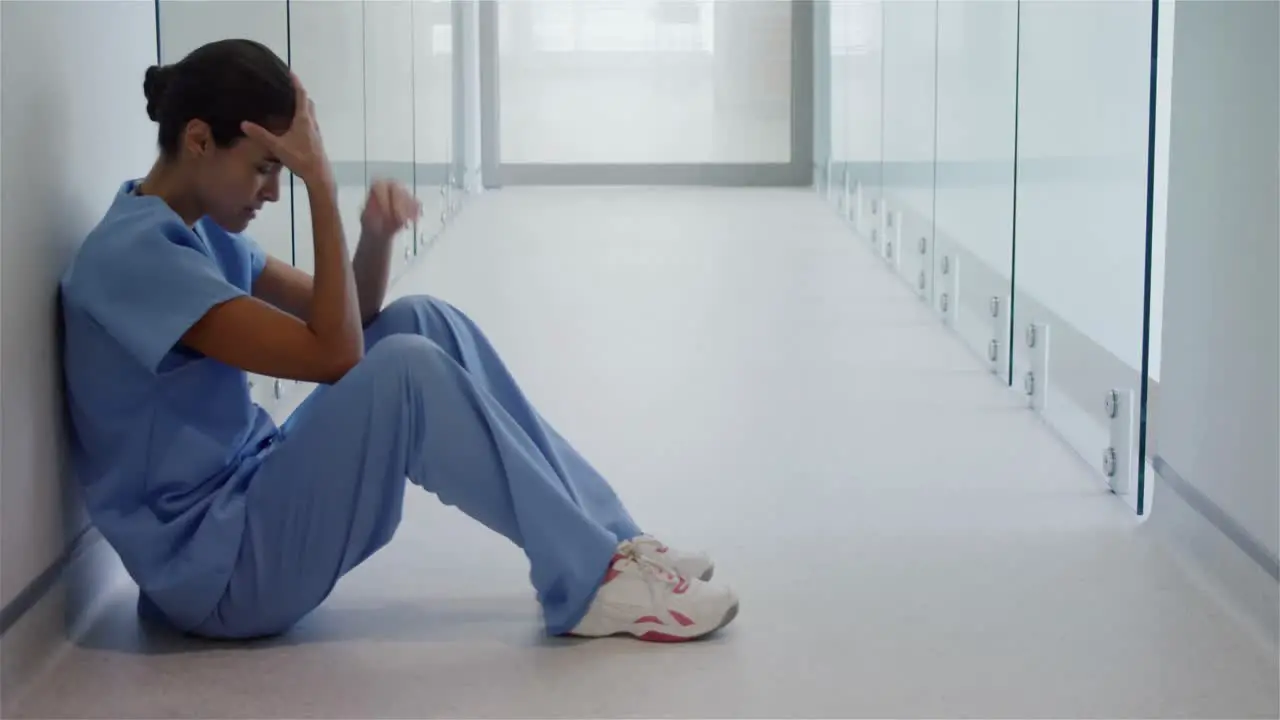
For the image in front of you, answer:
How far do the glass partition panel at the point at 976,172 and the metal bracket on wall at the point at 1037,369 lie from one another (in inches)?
10.3

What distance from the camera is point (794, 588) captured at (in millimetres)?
2518

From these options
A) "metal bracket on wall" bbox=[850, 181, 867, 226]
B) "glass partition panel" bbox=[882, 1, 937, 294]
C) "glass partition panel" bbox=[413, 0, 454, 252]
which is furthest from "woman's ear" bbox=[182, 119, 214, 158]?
"metal bracket on wall" bbox=[850, 181, 867, 226]

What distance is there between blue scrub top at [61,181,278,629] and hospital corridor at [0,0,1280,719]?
0.21ft

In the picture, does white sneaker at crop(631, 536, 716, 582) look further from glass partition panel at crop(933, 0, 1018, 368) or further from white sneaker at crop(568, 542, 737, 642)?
glass partition panel at crop(933, 0, 1018, 368)

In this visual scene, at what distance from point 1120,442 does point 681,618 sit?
3.69 feet

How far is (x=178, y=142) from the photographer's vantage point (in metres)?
2.14

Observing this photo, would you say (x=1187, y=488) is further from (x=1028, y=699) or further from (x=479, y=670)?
(x=479, y=670)

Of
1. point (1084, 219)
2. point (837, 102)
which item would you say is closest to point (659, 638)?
point (1084, 219)

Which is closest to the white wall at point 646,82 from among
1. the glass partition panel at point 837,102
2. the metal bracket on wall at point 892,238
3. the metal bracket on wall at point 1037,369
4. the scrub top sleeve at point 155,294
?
the glass partition panel at point 837,102

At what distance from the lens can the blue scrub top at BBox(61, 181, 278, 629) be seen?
6.77 feet

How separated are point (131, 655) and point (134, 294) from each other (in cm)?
49

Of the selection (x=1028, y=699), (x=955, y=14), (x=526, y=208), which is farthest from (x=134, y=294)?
(x=526, y=208)

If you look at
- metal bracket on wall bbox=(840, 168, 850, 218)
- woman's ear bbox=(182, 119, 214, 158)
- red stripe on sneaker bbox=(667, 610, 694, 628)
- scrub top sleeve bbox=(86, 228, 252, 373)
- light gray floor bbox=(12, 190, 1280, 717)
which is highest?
woman's ear bbox=(182, 119, 214, 158)

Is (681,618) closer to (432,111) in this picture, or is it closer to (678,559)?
(678,559)
